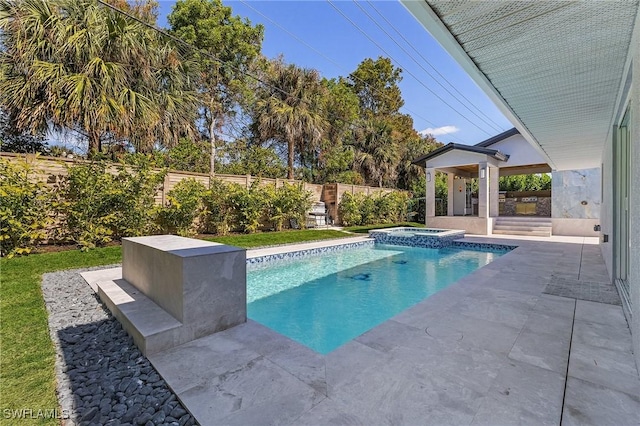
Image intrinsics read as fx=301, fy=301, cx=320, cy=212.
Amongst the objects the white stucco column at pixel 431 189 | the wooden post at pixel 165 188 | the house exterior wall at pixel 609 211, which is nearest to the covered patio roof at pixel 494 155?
the white stucco column at pixel 431 189

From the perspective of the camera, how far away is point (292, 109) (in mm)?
17016

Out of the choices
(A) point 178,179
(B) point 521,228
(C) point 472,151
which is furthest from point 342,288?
(B) point 521,228

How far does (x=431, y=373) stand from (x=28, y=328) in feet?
13.9

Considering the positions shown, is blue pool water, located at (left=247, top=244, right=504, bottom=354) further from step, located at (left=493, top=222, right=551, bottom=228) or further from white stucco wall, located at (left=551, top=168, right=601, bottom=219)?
white stucco wall, located at (left=551, top=168, right=601, bottom=219)

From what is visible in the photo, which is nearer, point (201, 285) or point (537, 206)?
point (201, 285)

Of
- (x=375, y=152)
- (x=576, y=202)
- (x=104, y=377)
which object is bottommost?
(x=104, y=377)

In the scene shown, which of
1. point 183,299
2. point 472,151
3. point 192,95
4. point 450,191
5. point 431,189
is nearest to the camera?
point 183,299

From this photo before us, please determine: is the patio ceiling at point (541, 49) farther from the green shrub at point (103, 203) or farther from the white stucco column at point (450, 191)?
the white stucco column at point (450, 191)

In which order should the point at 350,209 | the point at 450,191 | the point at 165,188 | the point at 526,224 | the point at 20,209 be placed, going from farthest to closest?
the point at 450,191 → the point at 350,209 → the point at 526,224 → the point at 165,188 → the point at 20,209

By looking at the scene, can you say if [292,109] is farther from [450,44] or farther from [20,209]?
[450,44]

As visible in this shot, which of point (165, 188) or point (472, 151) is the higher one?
point (472, 151)

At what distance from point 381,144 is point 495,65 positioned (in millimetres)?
18510

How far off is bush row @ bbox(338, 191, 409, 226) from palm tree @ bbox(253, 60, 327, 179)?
395cm

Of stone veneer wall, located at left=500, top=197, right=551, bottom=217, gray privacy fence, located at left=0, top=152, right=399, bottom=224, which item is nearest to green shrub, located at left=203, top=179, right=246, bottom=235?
gray privacy fence, located at left=0, top=152, right=399, bottom=224
